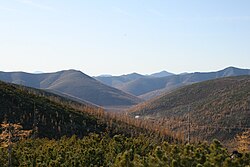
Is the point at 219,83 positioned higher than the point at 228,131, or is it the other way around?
the point at 219,83

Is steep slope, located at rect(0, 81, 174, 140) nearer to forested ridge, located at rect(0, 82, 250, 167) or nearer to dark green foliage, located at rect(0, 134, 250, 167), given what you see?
forested ridge, located at rect(0, 82, 250, 167)

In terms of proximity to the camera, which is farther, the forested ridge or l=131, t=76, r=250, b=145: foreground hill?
l=131, t=76, r=250, b=145: foreground hill

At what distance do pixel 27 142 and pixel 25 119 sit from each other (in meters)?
13.7

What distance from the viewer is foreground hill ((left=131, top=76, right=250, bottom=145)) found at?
198 ft

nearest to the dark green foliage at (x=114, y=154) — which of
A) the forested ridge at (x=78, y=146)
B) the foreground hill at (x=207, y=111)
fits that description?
the forested ridge at (x=78, y=146)

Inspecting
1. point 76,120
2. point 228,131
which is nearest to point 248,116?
point 228,131

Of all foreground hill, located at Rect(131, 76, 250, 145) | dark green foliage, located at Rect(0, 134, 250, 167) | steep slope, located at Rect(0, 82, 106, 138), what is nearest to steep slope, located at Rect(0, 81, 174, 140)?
steep slope, located at Rect(0, 82, 106, 138)

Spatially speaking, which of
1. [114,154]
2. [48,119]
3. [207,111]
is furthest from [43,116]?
[207,111]

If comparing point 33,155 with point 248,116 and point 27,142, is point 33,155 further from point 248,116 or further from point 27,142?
point 248,116

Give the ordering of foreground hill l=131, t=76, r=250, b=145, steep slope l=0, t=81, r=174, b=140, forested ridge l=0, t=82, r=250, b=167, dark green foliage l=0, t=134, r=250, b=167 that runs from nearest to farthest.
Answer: dark green foliage l=0, t=134, r=250, b=167, forested ridge l=0, t=82, r=250, b=167, steep slope l=0, t=81, r=174, b=140, foreground hill l=131, t=76, r=250, b=145

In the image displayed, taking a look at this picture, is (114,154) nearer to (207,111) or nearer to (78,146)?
(78,146)

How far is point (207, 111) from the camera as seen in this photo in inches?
2911

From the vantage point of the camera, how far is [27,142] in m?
20.7

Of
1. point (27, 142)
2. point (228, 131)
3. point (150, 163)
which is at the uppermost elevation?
point (150, 163)
